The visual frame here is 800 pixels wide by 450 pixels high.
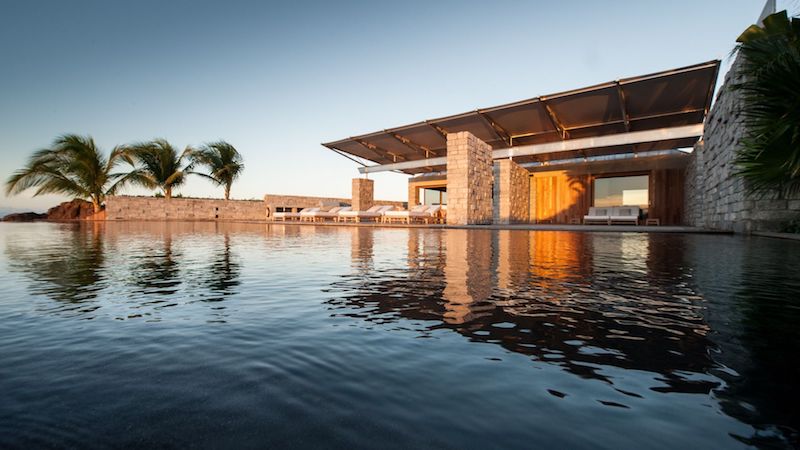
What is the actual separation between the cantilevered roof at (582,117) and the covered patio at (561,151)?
0.15ft

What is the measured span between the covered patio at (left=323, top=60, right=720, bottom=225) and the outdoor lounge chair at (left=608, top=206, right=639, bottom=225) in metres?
1.44

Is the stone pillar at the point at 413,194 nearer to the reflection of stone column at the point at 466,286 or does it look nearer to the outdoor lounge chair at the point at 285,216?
the outdoor lounge chair at the point at 285,216

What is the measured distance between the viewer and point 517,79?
14.4 m

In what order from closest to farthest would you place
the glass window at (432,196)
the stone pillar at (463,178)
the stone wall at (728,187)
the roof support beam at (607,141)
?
the stone wall at (728,187) → the stone pillar at (463,178) → the roof support beam at (607,141) → the glass window at (432,196)

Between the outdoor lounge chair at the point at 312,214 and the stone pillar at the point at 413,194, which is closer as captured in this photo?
the outdoor lounge chair at the point at 312,214

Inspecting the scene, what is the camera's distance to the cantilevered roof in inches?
498

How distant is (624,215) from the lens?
1806 cm

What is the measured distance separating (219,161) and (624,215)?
26.7 m

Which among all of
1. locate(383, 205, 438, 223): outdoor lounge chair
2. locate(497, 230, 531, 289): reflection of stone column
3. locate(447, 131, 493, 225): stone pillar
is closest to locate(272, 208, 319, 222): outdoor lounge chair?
locate(383, 205, 438, 223): outdoor lounge chair

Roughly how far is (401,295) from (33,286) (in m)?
3.14

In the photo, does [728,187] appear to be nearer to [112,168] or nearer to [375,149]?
[375,149]

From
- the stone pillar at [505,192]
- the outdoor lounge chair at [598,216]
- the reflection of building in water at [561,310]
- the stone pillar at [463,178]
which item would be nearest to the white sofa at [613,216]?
the outdoor lounge chair at [598,216]

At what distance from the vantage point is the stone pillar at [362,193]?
75.4ft

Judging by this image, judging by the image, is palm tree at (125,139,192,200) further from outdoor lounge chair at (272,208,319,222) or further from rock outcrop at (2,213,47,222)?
outdoor lounge chair at (272,208,319,222)
